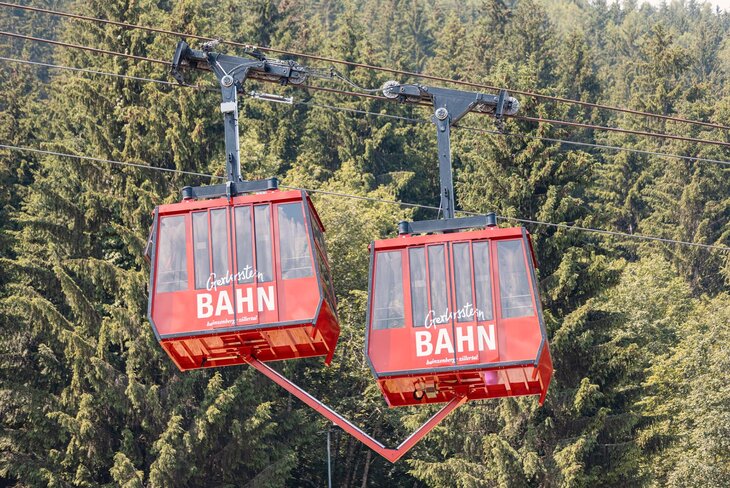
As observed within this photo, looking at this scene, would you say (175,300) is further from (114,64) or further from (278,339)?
(114,64)

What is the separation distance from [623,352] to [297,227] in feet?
63.7

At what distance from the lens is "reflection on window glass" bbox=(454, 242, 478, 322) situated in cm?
2191

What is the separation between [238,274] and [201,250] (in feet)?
2.34

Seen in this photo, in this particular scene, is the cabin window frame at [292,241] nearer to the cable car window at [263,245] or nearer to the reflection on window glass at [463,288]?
the cable car window at [263,245]

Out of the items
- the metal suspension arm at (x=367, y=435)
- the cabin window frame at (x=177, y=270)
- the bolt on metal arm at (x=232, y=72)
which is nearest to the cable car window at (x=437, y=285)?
the metal suspension arm at (x=367, y=435)

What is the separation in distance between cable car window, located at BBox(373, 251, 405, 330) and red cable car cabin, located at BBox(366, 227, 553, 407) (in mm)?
15

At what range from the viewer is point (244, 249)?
73.4ft

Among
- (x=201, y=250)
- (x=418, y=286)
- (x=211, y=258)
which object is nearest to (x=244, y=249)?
(x=211, y=258)

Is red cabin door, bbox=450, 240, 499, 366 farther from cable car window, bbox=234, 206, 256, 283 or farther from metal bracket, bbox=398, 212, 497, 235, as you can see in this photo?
cable car window, bbox=234, 206, 256, 283

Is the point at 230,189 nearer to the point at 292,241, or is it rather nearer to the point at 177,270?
the point at 292,241

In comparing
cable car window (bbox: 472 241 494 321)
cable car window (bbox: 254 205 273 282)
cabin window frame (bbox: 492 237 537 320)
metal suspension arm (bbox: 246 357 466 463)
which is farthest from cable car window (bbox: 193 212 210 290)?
cabin window frame (bbox: 492 237 537 320)

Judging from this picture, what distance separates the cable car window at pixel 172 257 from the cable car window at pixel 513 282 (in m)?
4.91

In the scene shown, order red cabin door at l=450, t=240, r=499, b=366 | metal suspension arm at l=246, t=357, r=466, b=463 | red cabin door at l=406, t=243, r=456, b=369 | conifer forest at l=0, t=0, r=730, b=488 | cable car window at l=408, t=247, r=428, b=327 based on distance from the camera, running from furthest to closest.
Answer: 1. conifer forest at l=0, t=0, r=730, b=488
2. cable car window at l=408, t=247, r=428, b=327
3. red cabin door at l=406, t=243, r=456, b=369
4. red cabin door at l=450, t=240, r=499, b=366
5. metal suspension arm at l=246, t=357, r=466, b=463

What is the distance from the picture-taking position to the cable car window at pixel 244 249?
22328mm
